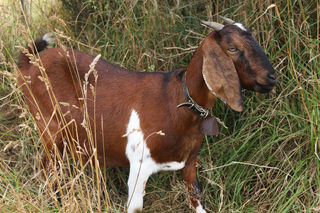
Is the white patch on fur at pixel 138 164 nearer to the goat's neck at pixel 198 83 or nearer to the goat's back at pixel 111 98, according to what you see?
the goat's back at pixel 111 98

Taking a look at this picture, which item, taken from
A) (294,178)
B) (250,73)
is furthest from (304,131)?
(250,73)

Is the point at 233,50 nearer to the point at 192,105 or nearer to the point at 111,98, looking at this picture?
the point at 192,105

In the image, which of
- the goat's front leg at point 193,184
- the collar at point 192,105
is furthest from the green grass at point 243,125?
the collar at point 192,105

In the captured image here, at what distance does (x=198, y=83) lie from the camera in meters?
2.24

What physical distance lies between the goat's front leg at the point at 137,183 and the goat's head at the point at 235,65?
0.67 meters

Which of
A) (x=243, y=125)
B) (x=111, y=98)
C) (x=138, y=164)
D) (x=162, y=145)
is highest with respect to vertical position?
(x=111, y=98)

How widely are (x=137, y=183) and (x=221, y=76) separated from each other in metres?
0.84

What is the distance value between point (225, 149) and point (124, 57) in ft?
3.40

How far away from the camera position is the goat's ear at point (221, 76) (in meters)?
2.06

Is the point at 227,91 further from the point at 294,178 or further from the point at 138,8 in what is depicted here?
the point at 138,8

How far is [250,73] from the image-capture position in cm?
207

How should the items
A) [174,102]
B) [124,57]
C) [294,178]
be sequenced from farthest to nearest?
[124,57], [294,178], [174,102]

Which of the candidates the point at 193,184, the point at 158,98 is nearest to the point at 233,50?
the point at 158,98

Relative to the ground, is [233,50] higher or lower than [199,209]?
higher
